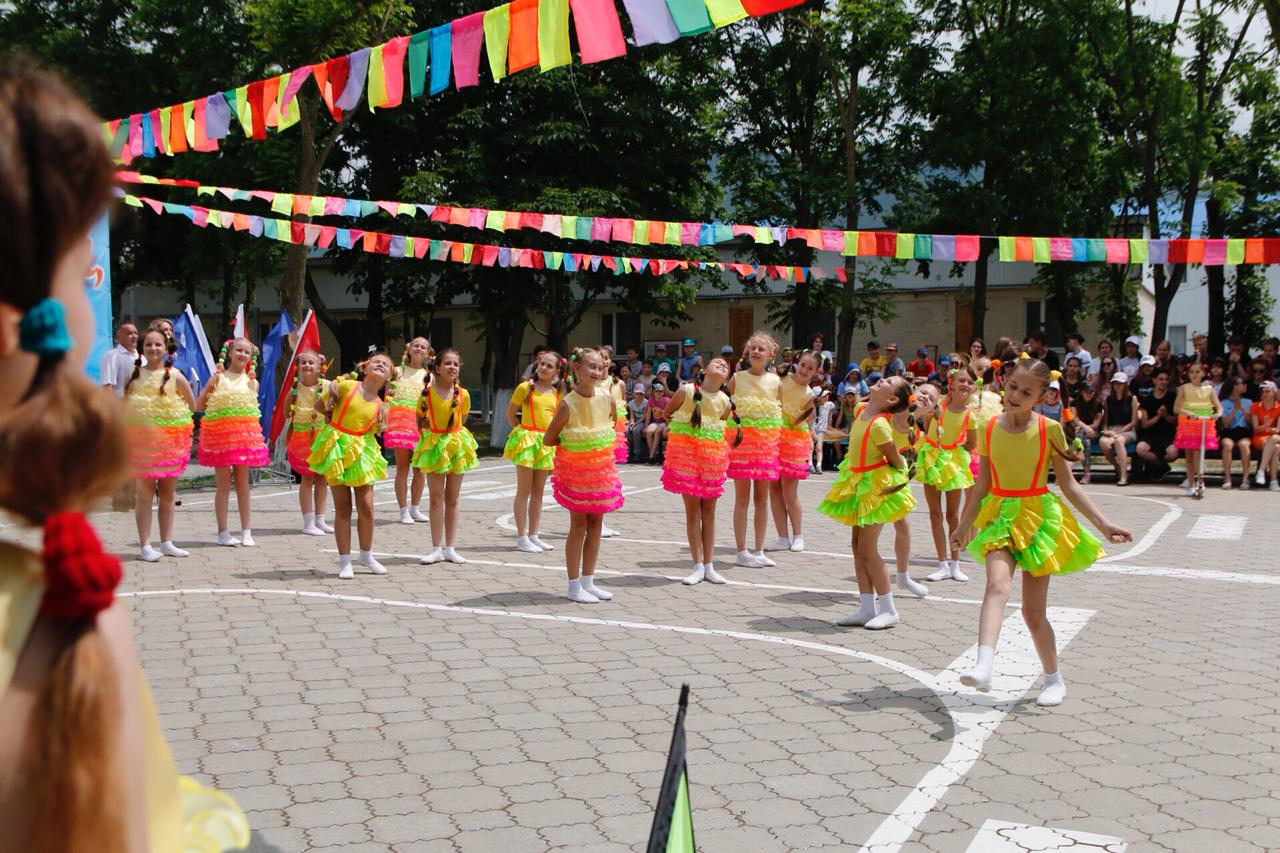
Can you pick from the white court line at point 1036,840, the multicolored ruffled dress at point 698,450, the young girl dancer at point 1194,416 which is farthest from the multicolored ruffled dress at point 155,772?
the young girl dancer at point 1194,416

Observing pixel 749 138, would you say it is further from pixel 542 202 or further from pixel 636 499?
pixel 636 499

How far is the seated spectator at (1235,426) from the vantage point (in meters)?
18.7

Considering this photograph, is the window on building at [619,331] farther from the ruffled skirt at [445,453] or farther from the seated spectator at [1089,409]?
the ruffled skirt at [445,453]

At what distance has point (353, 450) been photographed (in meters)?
9.85

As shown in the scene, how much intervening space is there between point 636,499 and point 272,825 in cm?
1264

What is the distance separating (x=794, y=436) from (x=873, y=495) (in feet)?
10.5

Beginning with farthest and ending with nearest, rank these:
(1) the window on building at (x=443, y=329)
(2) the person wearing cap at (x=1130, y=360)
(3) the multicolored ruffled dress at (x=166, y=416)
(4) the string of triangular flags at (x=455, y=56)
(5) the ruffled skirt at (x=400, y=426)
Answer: (1) the window on building at (x=443, y=329)
(2) the person wearing cap at (x=1130, y=360)
(5) the ruffled skirt at (x=400, y=426)
(3) the multicolored ruffled dress at (x=166, y=416)
(4) the string of triangular flags at (x=455, y=56)

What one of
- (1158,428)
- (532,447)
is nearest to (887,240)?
(1158,428)

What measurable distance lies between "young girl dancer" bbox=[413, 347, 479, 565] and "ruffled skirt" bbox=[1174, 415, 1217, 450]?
1208 centimetres

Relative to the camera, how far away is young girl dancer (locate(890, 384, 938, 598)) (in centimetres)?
947

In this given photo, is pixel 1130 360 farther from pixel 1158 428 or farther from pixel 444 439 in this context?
pixel 444 439

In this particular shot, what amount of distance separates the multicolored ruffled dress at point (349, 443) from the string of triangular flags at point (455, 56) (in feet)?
Result: 8.00

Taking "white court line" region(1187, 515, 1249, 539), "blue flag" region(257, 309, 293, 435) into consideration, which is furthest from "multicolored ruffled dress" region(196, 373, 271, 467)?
"white court line" region(1187, 515, 1249, 539)

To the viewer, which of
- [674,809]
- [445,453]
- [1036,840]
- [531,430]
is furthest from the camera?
[531,430]
